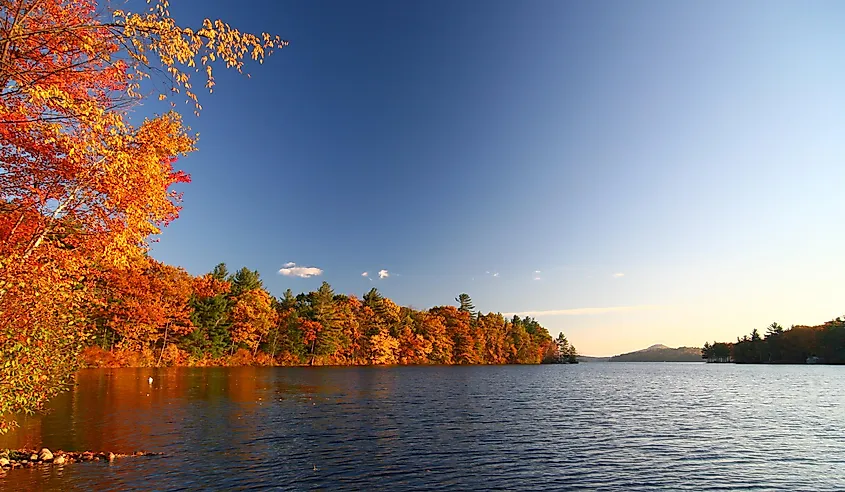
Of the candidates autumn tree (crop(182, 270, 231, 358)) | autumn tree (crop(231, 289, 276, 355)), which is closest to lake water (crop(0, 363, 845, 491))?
autumn tree (crop(182, 270, 231, 358))

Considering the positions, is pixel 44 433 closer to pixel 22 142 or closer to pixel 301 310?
pixel 22 142

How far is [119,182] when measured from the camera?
40.1ft

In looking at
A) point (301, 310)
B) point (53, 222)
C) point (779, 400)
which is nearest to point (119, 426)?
point (53, 222)

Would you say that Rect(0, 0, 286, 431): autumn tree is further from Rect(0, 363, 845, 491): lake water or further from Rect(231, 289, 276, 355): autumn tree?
Rect(231, 289, 276, 355): autumn tree

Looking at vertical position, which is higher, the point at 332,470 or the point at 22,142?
the point at 22,142

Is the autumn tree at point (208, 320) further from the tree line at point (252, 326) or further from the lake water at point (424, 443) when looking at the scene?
the lake water at point (424, 443)

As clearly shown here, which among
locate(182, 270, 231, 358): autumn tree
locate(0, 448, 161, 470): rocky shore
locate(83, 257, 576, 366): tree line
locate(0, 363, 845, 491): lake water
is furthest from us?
locate(182, 270, 231, 358): autumn tree

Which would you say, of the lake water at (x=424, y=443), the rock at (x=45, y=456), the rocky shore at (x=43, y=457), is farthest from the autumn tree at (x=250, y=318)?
the rock at (x=45, y=456)

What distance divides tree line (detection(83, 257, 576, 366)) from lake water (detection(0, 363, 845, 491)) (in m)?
24.1

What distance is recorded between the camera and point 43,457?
64.7 ft

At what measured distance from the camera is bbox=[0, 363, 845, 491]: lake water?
64.6 ft

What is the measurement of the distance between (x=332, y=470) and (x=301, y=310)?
109 meters

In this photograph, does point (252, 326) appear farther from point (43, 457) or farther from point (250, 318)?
point (43, 457)

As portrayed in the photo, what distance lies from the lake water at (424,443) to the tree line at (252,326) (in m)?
24.1
